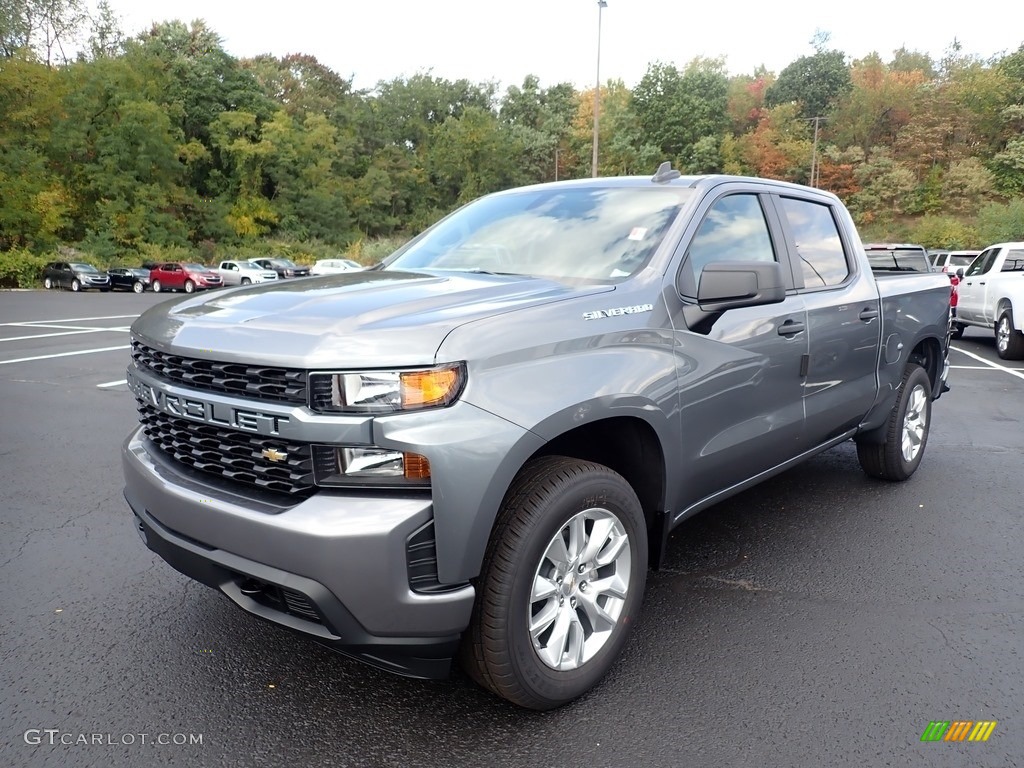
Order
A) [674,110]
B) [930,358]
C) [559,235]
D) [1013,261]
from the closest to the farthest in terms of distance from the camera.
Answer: [559,235] → [930,358] → [1013,261] → [674,110]

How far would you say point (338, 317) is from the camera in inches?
93.4

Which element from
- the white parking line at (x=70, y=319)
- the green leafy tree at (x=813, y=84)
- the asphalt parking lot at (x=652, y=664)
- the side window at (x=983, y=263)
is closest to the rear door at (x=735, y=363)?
the asphalt parking lot at (x=652, y=664)

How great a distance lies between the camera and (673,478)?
2979mm

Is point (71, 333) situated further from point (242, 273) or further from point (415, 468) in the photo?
point (242, 273)

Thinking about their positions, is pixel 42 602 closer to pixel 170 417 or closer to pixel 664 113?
pixel 170 417

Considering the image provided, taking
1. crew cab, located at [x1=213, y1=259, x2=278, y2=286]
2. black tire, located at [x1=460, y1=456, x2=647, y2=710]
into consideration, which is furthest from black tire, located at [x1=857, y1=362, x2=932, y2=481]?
crew cab, located at [x1=213, y1=259, x2=278, y2=286]

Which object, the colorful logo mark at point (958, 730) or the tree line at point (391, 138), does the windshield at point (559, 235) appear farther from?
the tree line at point (391, 138)

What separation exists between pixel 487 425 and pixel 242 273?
129 ft

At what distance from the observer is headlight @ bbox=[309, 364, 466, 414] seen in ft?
7.14

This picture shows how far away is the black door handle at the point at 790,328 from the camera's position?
11.7 feet

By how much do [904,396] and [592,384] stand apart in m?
3.21

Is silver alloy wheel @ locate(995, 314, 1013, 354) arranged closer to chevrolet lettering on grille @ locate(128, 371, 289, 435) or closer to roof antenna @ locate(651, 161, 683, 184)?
roof antenna @ locate(651, 161, 683, 184)

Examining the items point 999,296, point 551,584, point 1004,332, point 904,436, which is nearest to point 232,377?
point 551,584

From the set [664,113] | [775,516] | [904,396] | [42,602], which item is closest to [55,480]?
[42,602]
